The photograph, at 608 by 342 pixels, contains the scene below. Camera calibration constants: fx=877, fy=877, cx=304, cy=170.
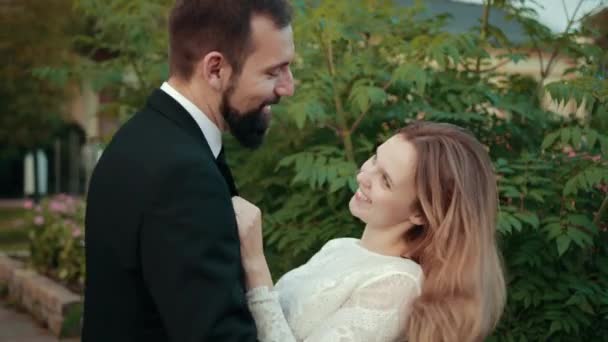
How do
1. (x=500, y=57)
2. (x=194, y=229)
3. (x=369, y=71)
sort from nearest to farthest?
(x=194, y=229) < (x=369, y=71) < (x=500, y=57)

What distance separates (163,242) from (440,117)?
2.41m

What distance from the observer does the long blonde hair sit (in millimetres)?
2199

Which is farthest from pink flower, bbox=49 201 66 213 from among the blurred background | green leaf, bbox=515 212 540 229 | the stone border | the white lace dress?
the white lace dress

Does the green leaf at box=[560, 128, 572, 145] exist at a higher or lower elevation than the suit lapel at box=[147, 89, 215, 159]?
lower

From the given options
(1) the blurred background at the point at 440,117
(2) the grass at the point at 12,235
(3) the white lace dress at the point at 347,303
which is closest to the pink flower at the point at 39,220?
(2) the grass at the point at 12,235

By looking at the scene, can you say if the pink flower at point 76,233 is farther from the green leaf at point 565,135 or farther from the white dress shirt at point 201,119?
the white dress shirt at point 201,119

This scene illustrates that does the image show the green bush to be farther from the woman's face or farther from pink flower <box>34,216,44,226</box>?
the woman's face

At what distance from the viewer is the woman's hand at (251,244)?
213 cm

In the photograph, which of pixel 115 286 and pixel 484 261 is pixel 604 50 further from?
pixel 115 286

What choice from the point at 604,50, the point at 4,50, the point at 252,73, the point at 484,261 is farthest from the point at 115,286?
the point at 4,50

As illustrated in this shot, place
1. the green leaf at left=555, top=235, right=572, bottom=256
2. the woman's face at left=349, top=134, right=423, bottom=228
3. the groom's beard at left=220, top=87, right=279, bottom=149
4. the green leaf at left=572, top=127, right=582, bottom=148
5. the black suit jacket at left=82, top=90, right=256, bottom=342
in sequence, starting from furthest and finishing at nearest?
the green leaf at left=572, top=127, right=582, bottom=148 < the green leaf at left=555, top=235, right=572, bottom=256 < the woman's face at left=349, top=134, right=423, bottom=228 < the groom's beard at left=220, top=87, right=279, bottom=149 < the black suit jacket at left=82, top=90, right=256, bottom=342

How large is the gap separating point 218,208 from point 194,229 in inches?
3.2

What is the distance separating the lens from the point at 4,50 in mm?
16031

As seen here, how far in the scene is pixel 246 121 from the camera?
2223mm
